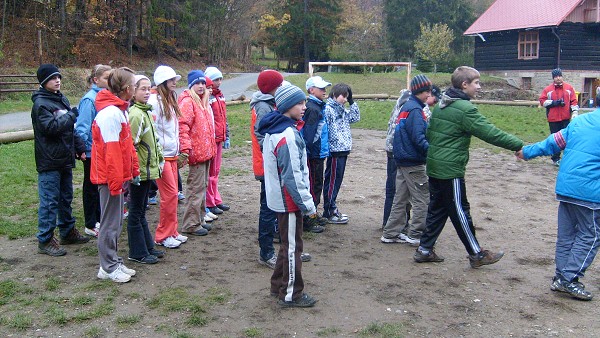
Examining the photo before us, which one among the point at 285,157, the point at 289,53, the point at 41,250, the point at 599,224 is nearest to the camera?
the point at 285,157

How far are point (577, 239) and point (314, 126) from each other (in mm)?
3160

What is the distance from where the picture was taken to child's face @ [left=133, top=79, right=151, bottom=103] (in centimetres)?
559

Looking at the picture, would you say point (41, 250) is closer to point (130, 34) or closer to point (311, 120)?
point (311, 120)

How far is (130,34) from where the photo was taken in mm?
39219

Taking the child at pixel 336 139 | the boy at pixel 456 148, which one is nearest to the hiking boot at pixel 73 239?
the child at pixel 336 139

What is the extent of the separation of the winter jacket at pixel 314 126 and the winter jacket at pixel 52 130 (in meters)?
2.62

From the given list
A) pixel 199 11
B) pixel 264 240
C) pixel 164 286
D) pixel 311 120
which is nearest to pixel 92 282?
pixel 164 286

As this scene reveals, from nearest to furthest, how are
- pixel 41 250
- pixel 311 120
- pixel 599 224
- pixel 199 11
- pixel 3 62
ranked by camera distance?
pixel 599 224
pixel 41 250
pixel 311 120
pixel 3 62
pixel 199 11

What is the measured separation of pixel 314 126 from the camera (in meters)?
6.99

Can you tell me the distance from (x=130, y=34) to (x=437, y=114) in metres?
36.8

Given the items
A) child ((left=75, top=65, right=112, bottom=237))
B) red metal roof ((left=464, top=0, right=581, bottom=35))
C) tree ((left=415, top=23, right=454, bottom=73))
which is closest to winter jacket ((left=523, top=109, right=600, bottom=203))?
child ((left=75, top=65, right=112, bottom=237))

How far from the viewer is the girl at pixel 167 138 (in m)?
6.19

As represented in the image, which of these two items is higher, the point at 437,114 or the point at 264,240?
the point at 437,114

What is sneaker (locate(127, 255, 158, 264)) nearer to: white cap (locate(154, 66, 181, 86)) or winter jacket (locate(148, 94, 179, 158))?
winter jacket (locate(148, 94, 179, 158))
